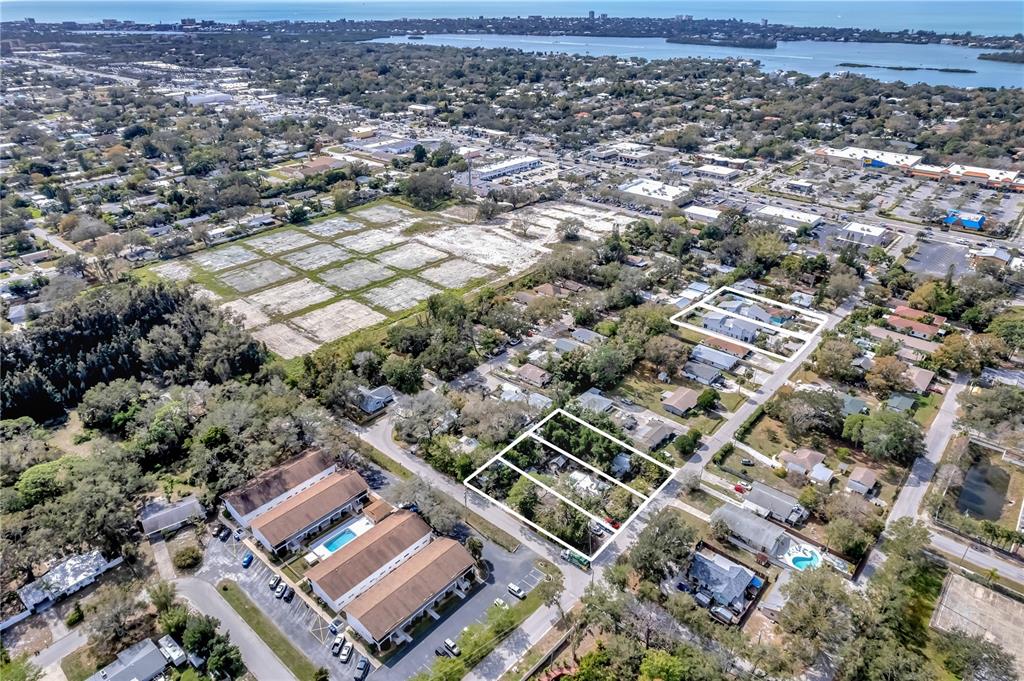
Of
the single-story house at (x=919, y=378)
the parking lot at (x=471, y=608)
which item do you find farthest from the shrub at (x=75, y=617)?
the single-story house at (x=919, y=378)

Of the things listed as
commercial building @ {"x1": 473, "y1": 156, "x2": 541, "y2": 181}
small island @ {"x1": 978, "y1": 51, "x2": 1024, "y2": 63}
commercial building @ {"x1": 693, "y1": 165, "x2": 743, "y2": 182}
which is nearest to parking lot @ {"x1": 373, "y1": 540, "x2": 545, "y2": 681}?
commercial building @ {"x1": 473, "y1": 156, "x2": 541, "y2": 181}

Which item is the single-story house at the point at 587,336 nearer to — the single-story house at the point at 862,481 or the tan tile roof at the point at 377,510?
the single-story house at the point at 862,481

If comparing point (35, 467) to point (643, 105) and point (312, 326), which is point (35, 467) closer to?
point (312, 326)

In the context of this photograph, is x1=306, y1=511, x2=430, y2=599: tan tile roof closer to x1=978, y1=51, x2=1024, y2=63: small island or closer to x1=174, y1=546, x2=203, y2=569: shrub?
x1=174, y1=546, x2=203, y2=569: shrub

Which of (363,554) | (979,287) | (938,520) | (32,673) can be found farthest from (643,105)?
(32,673)

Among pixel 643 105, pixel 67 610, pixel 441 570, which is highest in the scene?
pixel 643 105

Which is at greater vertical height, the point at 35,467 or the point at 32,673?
the point at 35,467
